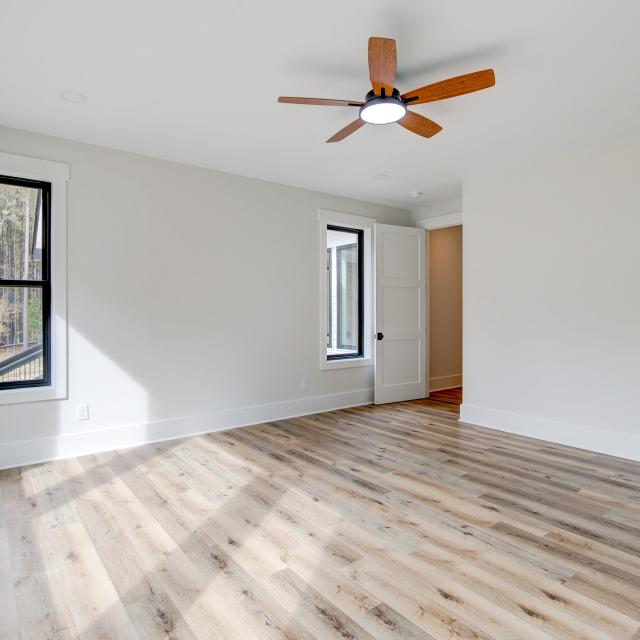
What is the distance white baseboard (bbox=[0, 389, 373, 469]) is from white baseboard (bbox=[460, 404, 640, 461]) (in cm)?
155

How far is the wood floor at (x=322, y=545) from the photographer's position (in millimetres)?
1786

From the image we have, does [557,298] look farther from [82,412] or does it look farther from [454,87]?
[82,412]

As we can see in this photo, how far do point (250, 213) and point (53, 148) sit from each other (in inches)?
71.3

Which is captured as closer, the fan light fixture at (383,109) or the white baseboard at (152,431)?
the fan light fixture at (383,109)

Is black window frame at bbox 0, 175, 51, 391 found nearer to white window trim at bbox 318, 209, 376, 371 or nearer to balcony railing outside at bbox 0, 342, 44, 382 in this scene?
balcony railing outside at bbox 0, 342, 44, 382

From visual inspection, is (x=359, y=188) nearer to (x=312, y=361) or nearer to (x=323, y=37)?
(x=312, y=361)

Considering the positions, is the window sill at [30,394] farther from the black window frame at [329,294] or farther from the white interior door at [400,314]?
the white interior door at [400,314]

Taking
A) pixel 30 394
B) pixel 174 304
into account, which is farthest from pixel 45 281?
pixel 174 304

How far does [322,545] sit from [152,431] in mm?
2375

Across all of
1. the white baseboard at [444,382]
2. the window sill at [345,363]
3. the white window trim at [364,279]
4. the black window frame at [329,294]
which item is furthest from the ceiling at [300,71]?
the white baseboard at [444,382]

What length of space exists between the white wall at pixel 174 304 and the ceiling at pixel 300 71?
44 cm

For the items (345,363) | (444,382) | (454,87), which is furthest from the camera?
(444,382)

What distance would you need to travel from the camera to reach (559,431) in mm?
4191

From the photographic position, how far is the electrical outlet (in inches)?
150
